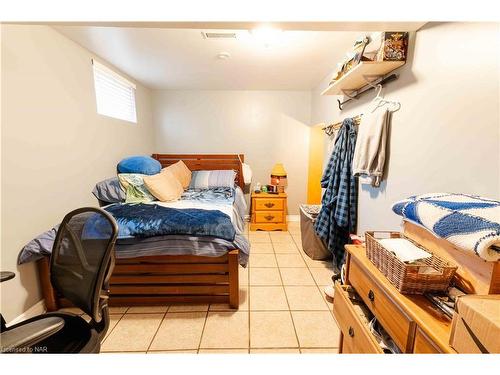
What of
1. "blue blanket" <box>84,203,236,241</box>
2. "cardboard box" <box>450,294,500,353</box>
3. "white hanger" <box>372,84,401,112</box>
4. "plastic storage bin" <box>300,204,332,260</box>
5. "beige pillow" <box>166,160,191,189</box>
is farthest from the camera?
"beige pillow" <box>166,160,191,189</box>

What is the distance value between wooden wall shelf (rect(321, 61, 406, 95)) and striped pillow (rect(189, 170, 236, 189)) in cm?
182

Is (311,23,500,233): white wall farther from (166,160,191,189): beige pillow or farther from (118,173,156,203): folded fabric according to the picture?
(166,160,191,189): beige pillow

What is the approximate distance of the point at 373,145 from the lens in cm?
155

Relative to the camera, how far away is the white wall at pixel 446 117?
0.86m

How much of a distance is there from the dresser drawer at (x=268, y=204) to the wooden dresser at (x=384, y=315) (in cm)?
242

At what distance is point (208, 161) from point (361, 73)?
8.58ft

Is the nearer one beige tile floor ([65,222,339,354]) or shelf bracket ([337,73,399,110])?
beige tile floor ([65,222,339,354])

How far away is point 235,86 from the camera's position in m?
3.39

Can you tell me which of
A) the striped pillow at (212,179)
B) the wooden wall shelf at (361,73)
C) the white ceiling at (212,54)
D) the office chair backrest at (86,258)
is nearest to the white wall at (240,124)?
the white ceiling at (212,54)

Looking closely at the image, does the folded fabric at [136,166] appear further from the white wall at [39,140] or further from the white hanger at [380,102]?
the white hanger at [380,102]

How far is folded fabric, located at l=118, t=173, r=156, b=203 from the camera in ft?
7.89

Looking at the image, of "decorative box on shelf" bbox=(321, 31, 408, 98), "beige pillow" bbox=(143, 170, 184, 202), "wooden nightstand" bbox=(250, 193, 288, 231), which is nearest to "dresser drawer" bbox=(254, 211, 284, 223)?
"wooden nightstand" bbox=(250, 193, 288, 231)
